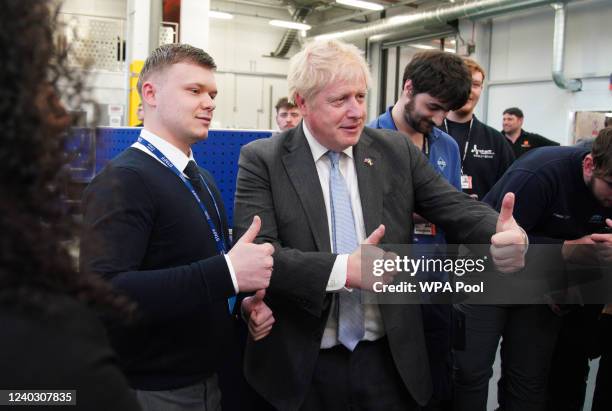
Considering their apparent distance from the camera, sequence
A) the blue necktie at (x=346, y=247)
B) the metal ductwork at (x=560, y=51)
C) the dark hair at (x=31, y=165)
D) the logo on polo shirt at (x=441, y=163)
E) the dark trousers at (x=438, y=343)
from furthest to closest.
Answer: the metal ductwork at (x=560, y=51) < the logo on polo shirt at (x=441, y=163) < the dark trousers at (x=438, y=343) < the blue necktie at (x=346, y=247) < the dark hair at (x=31, y=165)

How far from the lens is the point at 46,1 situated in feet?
2.17

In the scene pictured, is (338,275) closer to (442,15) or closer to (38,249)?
(38,249)

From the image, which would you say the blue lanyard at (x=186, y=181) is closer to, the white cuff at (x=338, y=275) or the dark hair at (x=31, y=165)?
the white cuff at (x=338, y=275)

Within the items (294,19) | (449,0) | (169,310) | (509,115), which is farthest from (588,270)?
(294,19)

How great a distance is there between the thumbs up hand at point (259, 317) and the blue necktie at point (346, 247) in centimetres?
19

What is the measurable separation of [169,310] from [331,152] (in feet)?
2.18

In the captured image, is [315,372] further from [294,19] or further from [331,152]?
[294,19]

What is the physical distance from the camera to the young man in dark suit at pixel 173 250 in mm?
1220

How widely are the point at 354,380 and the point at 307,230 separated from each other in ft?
1.38

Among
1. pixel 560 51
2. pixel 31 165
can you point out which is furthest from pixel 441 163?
pixel 560 51

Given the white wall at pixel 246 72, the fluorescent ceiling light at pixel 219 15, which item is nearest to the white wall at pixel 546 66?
the white wall at pixel 246 72

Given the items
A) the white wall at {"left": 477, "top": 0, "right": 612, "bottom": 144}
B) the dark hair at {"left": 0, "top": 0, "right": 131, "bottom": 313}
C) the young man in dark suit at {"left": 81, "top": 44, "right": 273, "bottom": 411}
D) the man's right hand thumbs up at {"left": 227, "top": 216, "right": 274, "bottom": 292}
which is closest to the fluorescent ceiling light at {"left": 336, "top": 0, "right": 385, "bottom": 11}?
the white wall at {"left": 477, "top": 0, "right": 612, "bottom": 144}

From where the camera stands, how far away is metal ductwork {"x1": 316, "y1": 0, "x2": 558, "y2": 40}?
8602 mm

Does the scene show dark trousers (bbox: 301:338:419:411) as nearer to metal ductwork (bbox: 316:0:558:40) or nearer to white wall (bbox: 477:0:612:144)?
white wall (bbox: 477:0:612:144)
